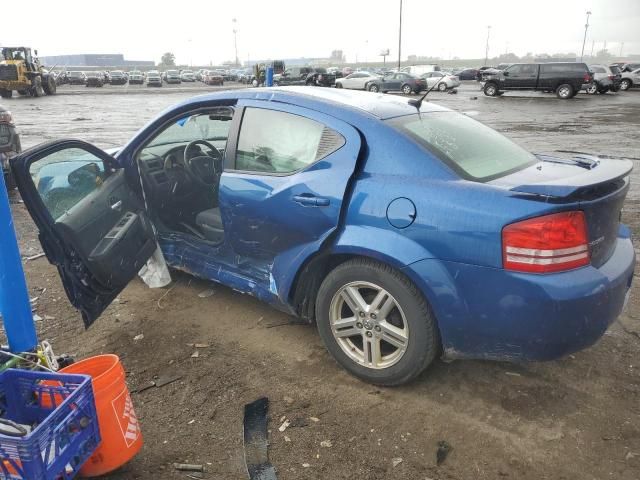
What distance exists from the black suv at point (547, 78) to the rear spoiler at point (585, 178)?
27.5 m

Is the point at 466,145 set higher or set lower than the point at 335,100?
lower

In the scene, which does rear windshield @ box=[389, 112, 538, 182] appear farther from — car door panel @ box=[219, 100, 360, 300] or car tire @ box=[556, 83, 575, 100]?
car tire @ box=[556, 83, 575, 100]

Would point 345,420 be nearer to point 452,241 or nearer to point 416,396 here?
point 416,396

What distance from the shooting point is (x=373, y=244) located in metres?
2.69

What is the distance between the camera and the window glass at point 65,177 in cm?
304

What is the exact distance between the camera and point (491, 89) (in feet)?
97.4

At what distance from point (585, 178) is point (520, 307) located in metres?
0.76

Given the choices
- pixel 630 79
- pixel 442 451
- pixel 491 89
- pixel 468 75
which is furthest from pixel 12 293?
pixel 468 75

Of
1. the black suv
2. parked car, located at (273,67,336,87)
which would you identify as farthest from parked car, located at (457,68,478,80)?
the black suv

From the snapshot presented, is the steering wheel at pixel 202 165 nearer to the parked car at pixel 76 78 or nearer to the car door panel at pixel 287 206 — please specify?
the car door panel at pixel 287 206

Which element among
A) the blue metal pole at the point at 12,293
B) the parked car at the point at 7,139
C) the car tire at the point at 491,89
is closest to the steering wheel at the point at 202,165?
the blue metal pole at the point at 12,293

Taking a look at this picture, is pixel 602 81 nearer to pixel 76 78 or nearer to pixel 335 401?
pixel 335 401

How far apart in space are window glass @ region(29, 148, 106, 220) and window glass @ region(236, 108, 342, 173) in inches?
40.2

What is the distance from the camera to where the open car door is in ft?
9.27
